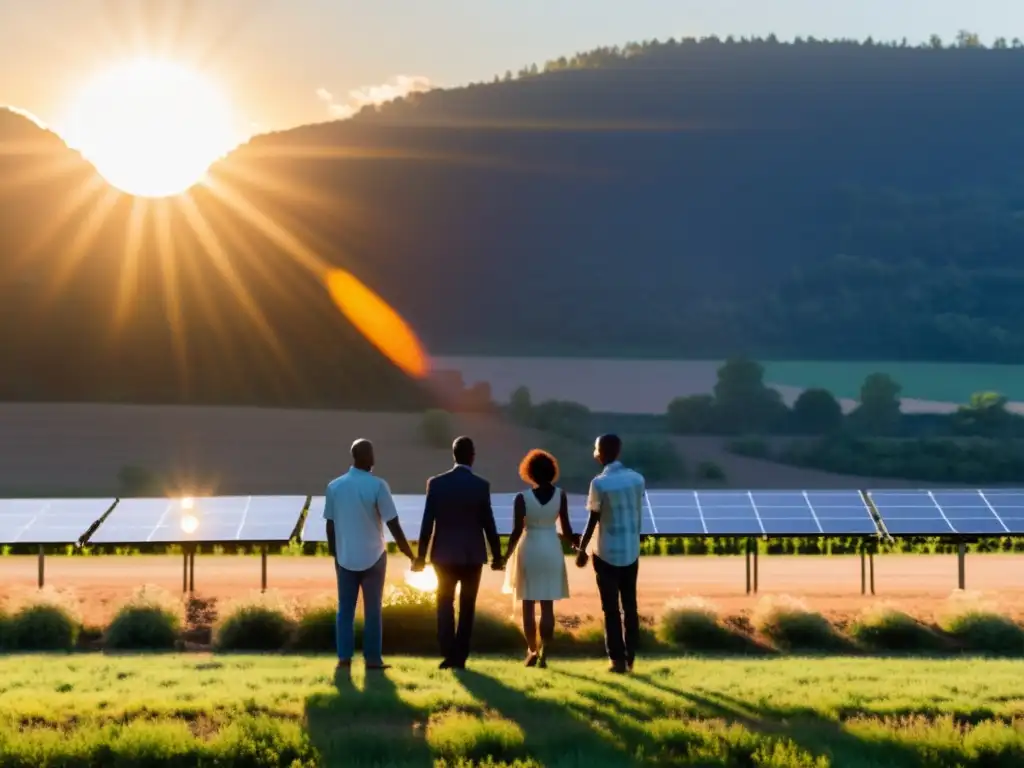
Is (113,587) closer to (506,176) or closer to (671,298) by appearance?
(671,298)

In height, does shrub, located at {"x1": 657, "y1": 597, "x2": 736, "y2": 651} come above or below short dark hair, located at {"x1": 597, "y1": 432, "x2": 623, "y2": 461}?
below

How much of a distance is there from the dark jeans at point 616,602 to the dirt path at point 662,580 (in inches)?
129

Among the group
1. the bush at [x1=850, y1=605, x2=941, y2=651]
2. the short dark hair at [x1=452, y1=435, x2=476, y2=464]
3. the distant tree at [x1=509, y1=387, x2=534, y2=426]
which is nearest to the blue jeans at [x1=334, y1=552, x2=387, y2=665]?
the short dark hair at [x1=452, y1=435, x2=476, y2=464]

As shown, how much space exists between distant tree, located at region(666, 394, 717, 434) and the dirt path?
42856mm

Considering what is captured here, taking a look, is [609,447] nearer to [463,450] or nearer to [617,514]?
[617,514]

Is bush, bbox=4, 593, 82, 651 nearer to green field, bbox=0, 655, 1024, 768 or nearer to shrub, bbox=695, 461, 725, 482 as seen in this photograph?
green field, bbox=0, 655, 1024, 768

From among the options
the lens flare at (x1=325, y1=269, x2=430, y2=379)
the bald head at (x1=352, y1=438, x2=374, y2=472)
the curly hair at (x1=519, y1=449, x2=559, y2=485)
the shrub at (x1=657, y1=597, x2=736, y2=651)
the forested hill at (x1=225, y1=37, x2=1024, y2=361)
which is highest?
the forested hill at (x1=225, y1=37, x2=1024, y2=361)

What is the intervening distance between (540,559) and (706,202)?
125m

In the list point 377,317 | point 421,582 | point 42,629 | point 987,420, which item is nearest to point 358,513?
point 421,582

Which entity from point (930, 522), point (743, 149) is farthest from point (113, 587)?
point (743, 149)

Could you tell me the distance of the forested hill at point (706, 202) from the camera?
113 metres

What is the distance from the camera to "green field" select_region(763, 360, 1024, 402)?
315 feet

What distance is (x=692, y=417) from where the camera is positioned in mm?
66938

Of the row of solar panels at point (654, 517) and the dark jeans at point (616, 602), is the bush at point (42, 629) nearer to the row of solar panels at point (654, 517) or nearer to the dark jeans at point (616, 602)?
the row of solar panels at point (654, 517)
